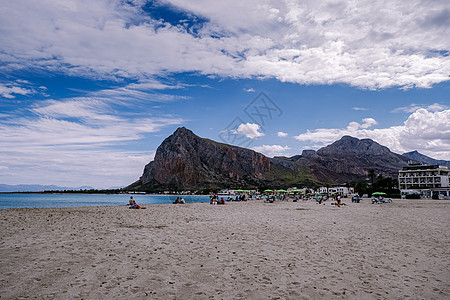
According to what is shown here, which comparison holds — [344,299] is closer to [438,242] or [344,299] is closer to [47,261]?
[47,261]

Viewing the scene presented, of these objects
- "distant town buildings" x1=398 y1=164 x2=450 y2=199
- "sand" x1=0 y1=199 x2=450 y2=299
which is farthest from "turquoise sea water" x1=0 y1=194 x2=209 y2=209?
"distant town buildings" x1=398 y1=164 x2=450 y2=199

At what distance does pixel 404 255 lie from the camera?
990cm

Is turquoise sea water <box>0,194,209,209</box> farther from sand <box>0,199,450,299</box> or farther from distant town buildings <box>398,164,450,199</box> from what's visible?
distant town buildings <box>398,164,450,199</box>

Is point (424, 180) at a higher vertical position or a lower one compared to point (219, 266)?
higher

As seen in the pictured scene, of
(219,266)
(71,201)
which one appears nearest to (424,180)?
(219,266)

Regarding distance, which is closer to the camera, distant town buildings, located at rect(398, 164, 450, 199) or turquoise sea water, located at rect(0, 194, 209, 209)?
turquoise sea water, located at rect(0, 194, 209, 209)

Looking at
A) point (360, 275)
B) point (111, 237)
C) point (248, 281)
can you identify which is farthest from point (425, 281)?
point (111, 237)

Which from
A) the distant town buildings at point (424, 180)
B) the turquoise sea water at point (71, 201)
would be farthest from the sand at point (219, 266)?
the distant town buildings at point (424, 180)

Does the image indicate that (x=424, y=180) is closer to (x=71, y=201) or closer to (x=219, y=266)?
(x=219, y=266)

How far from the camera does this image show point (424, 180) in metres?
100

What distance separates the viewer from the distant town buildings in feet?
300

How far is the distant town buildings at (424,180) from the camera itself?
300 ft

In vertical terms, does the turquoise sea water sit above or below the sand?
below

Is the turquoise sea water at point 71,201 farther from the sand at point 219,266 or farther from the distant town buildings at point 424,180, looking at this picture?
the distant town buildings at point 424,180
